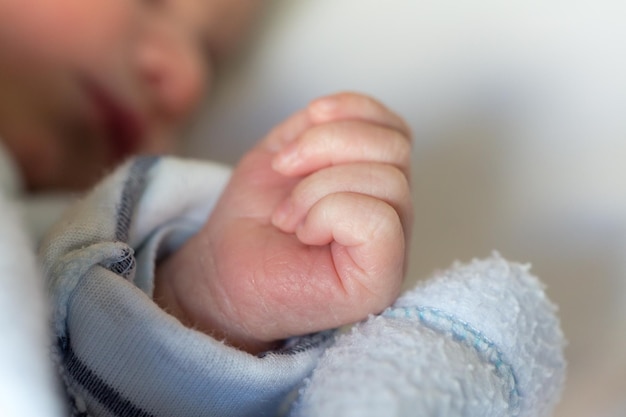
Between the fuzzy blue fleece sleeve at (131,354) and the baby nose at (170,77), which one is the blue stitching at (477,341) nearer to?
the fuzzy blue fleece sleeve at (131,354)

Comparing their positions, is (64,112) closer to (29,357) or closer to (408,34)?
(408,34)

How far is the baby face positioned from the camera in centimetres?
70

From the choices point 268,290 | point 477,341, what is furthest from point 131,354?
point 477,341

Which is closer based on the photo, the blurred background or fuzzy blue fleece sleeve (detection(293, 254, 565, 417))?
fuzzy blue fleece sleeve (detection(293, 254, 565, 417))

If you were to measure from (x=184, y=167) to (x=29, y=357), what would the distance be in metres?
0.29

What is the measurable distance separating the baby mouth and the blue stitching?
50cm

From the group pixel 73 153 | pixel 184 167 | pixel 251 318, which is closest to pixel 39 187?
pixel 73 153

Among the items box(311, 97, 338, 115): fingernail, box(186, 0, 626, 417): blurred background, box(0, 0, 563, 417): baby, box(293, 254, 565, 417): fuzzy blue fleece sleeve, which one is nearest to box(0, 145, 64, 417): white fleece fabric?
box(0, 0, 563, 417): baby

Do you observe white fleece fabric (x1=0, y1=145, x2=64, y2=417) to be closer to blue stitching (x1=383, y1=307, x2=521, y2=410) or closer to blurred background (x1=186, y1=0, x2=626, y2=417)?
blue stitching (x1=383, y1=307, x2=521, y2=410)

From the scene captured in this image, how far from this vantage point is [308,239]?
1.36 ft

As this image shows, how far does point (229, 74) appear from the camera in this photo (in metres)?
0.91

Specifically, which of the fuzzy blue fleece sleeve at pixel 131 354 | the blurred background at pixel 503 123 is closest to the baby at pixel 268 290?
the fuzzy blue fleece sleeve at pixel 131 354

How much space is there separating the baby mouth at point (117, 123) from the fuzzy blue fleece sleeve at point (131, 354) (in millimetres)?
350

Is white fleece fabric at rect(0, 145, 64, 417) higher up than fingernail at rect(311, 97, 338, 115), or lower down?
lower down
